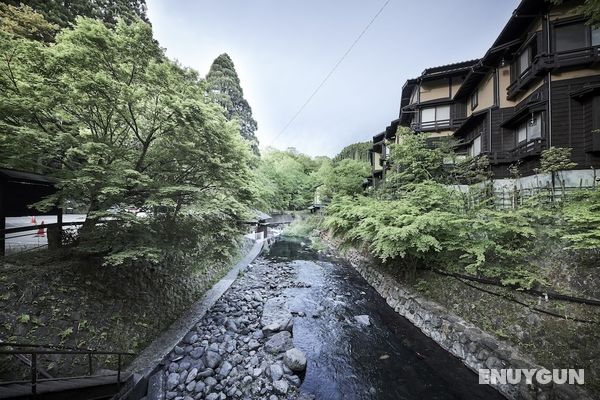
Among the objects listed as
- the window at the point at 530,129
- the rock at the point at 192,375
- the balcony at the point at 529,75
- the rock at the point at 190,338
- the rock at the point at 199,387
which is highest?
the balcony at the point at 529,75

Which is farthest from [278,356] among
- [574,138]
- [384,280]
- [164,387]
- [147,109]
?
[574,138]

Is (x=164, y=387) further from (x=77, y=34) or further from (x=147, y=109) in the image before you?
(x=77, y=34)

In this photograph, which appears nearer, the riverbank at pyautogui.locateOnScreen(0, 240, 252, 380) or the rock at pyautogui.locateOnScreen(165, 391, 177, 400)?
the riverbank at pyautogui.locateOnScreen(0, 240, 252, 380)

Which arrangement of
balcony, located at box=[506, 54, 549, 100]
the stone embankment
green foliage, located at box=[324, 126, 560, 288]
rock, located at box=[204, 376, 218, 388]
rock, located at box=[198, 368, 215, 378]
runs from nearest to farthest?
the stone embankment, rock, located at box=[204, 376, 218, 388], rock, located at box=[198, 368, 215, 378], green foliage, located at box=[324, 126, 560, 288], balcony, located at box=[506, 54, 549, 100]

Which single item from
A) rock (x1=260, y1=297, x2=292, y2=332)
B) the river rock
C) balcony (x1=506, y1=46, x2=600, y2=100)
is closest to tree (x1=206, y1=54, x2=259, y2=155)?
rock (x1=260, y1=297, x2=292, y2=332)

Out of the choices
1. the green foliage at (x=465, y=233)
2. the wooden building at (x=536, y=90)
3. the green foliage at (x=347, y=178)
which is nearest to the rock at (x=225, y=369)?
the green foliage at (x=465, y=233)

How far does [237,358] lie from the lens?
690cm

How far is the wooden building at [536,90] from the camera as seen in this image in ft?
36.6

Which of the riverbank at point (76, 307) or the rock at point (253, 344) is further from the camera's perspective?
the rock at point (253, 344)

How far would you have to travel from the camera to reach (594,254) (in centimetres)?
612

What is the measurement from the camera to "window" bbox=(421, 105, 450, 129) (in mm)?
21469

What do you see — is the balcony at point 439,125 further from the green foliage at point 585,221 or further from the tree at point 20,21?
the tree at point 20,21

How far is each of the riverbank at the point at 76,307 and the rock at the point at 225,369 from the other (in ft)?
7.41

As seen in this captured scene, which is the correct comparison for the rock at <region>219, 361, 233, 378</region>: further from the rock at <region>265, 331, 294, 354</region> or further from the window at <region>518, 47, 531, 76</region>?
the window at <region>518, 47, 531, 76</region>
